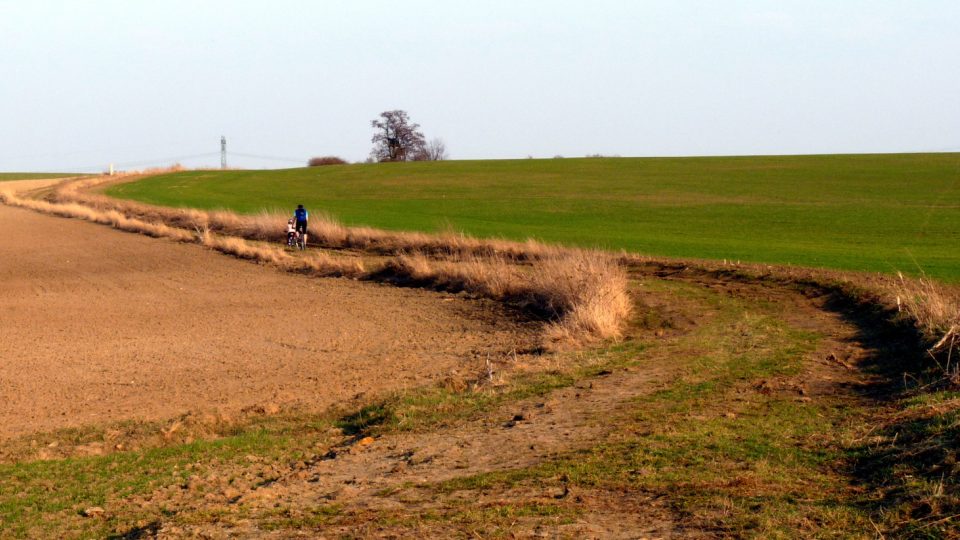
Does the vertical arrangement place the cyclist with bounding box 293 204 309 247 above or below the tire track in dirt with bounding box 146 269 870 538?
above

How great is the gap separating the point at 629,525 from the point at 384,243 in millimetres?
25108

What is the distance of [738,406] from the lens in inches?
397

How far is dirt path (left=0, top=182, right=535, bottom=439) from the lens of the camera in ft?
42.9

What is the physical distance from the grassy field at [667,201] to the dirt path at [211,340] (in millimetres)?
9800

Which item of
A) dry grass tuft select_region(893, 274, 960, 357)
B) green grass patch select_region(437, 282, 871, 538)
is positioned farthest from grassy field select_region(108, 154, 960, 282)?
green grass patch select_region(437, 282, 871, 538)

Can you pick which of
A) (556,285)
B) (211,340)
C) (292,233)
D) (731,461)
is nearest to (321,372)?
(211,340)

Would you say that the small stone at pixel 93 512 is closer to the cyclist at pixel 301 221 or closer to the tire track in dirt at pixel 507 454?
the tire track in dirt at pixel 507 454

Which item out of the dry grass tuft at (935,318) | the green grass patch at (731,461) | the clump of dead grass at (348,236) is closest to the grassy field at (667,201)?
the clump of dead grass at (348,236)

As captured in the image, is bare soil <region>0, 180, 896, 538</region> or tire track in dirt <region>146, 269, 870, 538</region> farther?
bare soil <region>0, 180, 896, 538</region>

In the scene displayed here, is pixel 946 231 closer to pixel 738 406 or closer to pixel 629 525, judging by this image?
pixel 738 406

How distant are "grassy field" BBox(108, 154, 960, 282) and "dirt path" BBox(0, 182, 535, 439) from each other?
980cm

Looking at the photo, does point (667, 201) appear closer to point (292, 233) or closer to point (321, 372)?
point (292, 233)

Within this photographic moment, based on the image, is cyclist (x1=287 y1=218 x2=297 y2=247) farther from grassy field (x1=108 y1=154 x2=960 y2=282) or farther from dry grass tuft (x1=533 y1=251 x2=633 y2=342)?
dry grass tuft (x1=533 y1=251 x2=633 y2=342)

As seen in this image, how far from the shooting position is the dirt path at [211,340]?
13078 millimetres
